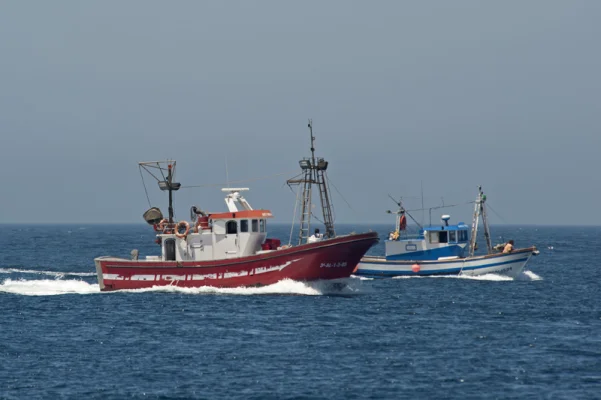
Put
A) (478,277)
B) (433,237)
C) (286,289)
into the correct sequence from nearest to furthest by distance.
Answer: (286,289)
(478,277)
(433,237)

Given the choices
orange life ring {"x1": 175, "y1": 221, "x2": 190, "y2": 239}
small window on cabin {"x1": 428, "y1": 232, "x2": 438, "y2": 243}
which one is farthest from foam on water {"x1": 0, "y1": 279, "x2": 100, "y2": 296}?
small window on cabin {"x1": 428, "y1": 232, "x2": 438, "y2": 243}

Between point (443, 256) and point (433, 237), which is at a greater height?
point (433, 237)

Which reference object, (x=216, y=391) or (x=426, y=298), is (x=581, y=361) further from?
(x=426, y=298)

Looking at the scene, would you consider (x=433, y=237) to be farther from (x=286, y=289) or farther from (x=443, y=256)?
(x=286, y=289)

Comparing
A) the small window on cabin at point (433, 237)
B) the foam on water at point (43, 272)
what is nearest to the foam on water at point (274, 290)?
the small window on cabin at point (433, 237)

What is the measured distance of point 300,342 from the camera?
36031 mm

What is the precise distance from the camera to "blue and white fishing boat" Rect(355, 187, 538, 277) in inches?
2514

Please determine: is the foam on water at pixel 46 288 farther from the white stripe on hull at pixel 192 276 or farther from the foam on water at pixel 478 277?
the foam on water at pixel 478 277

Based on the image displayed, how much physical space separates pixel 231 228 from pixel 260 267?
3.06m

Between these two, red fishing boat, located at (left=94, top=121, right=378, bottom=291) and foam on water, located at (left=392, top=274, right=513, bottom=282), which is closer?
red fishing boat, located at (left=94, top=121, right=378, bottom=291)

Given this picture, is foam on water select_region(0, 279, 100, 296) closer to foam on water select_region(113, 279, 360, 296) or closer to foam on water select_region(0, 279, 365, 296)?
foam on water select_region(0, 279, 365, 296)

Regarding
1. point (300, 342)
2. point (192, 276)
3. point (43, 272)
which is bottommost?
point (300, 342)

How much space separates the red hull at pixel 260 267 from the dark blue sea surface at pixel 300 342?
0.61 meters

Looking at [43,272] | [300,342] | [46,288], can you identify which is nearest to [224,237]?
[46,288]
